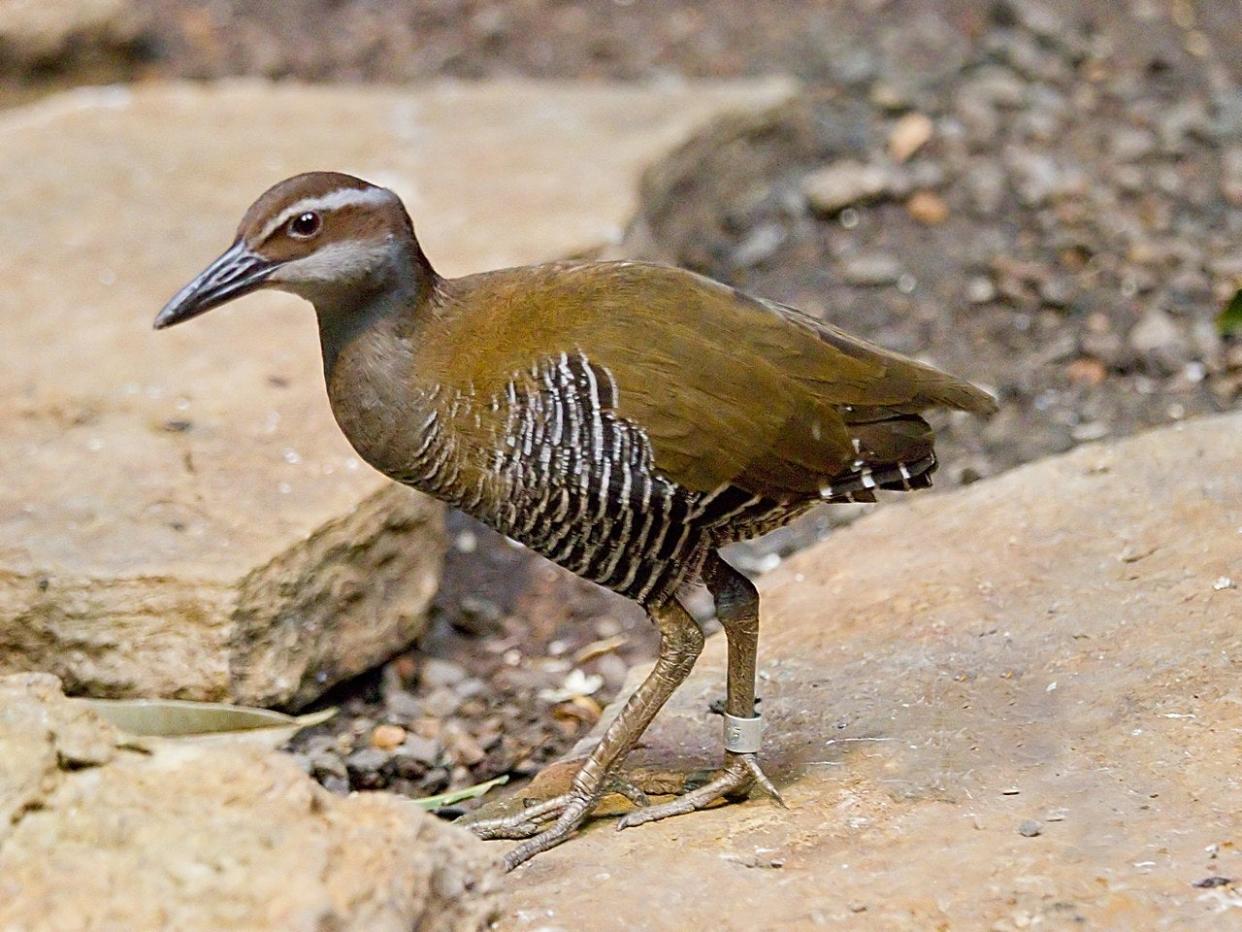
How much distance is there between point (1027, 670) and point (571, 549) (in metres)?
1.44

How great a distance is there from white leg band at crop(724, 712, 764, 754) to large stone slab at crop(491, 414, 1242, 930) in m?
0.12

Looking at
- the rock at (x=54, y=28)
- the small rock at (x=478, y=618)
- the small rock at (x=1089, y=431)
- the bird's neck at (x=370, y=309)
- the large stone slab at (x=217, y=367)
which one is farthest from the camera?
the rock at (x=54, y=28)

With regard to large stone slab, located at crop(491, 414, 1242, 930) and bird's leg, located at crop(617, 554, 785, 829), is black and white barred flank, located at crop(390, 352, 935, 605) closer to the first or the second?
bird's leg, located at crop(617, 554, 785, 829)

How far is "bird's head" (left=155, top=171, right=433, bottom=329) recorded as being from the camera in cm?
428

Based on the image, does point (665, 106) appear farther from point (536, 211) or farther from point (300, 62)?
point (300, 62)

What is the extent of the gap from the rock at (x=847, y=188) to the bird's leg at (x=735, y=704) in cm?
415

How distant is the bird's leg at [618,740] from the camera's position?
4625 millimetres

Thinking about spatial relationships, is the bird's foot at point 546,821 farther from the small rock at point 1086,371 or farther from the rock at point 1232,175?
the rock at point 1232,175

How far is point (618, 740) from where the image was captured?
466cm

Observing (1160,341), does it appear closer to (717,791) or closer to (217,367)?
(717,791)

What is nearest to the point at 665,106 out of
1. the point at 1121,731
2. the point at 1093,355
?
the point at 1093,355

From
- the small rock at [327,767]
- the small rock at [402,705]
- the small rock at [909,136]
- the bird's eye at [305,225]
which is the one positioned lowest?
the small rock at [402,705]

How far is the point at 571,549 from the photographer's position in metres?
4.37

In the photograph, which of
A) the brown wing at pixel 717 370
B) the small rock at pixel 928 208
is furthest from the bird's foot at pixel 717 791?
the small rock at pixel 928 208
